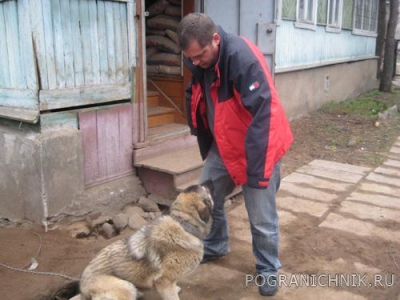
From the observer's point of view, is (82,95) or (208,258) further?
(82,95)

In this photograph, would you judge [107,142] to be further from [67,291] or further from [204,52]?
[204,52]

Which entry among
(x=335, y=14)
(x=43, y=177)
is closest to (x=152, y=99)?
(x=43, y=177)

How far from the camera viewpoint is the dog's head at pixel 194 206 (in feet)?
9.00

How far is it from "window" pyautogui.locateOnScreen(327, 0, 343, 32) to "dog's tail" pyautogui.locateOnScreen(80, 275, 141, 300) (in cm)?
1032

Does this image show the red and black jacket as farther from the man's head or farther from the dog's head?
the dog's head

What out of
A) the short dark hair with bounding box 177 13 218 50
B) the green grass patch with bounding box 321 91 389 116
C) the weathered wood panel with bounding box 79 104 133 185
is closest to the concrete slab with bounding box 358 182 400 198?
the weathered wood panel with bounding box 79 104 133 185

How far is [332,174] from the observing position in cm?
621

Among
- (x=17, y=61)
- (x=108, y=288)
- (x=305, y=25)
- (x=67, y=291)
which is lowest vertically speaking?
(x=67, y=291)

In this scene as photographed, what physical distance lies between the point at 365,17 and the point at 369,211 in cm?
1173

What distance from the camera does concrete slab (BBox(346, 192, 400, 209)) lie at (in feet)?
16.5

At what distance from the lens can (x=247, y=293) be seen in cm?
319

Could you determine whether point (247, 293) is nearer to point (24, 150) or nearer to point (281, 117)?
point (281, 117)

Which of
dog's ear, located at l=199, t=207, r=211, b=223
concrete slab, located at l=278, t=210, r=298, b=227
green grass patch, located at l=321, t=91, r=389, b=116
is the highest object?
dog's ear, located at l=199, t=207, r=211, b=223

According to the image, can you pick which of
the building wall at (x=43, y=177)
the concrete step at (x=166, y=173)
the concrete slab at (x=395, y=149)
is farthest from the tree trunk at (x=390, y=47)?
the building wall at (x=43, y=177)
